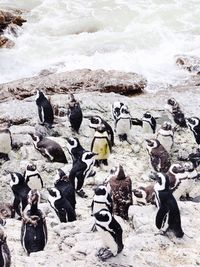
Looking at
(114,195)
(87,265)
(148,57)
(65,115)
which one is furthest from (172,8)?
(87,265)

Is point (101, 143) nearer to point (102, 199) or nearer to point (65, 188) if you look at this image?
point (65, 188)

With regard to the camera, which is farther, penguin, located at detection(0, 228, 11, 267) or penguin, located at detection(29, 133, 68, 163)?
penguin, located at detection(29, 133, 68, 163)

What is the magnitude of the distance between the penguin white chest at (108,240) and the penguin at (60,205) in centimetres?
111

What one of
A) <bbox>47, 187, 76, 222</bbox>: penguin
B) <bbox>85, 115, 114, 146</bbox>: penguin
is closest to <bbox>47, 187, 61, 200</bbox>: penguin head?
<bbox>47, 187, 76, 222</bbox>: penguin

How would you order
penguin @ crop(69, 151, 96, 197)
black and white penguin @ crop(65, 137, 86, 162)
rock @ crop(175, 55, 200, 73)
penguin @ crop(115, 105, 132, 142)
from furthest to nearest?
rock @ crop(175, 55, 200, 73), penguin @ crop(115, 105, 132, 142), black and white penguin @ crop(65, 137, 86, 162), penguin @ crop(69, 151, 96, 197)

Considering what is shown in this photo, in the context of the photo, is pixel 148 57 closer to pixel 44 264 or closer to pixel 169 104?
pixel 169 104

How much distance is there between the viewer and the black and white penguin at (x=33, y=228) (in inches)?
232

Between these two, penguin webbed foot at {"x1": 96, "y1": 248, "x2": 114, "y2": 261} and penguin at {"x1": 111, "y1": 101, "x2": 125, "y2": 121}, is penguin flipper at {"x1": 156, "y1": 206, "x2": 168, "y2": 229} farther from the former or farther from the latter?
penguin at {"x1": 111, "y1": 101, "x2": 125, "y2": 121}

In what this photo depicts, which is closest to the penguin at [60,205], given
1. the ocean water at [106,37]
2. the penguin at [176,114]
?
the penguin at [176,114]

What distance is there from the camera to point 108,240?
19.1ft

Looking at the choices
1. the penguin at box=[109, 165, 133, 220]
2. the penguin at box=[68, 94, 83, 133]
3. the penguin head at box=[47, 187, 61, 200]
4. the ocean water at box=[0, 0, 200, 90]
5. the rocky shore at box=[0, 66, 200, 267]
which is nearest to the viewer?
the rocky shore at box=[0, 66, 200, 267]

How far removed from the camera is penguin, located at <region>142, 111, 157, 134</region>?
1013cm

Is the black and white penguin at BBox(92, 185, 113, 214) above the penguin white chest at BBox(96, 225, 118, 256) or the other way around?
above

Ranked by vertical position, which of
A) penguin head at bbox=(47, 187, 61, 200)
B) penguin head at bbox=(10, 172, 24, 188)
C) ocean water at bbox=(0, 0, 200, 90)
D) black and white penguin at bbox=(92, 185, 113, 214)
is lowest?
ocean water at bbox=(0, 0, 200, 90)
